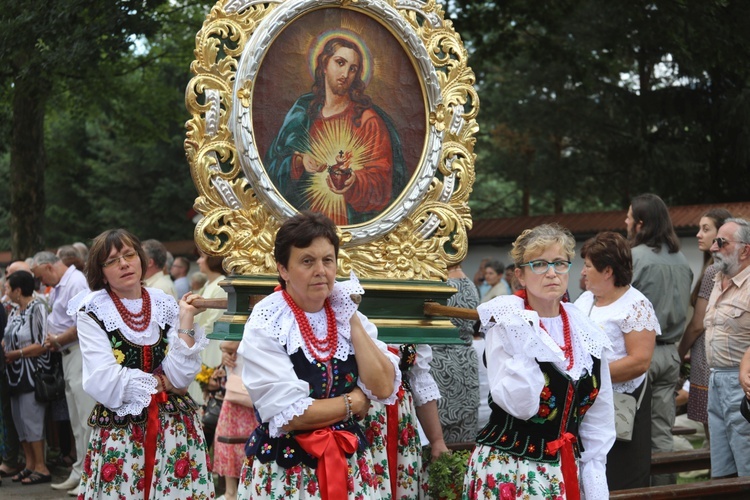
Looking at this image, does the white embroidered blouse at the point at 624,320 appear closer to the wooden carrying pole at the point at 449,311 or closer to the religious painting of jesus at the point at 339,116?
the wooden carrying pole at the point at 449,311

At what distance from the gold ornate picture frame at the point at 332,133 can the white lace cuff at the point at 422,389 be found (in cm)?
55

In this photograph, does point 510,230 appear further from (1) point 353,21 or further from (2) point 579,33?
(1) point 353,21

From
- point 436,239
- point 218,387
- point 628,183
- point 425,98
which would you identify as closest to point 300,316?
point 436,239

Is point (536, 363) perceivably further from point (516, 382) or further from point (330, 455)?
point (330, 455)

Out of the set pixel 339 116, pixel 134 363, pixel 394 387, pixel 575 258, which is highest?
pixel 339 116

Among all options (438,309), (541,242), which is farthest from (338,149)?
(541,242)

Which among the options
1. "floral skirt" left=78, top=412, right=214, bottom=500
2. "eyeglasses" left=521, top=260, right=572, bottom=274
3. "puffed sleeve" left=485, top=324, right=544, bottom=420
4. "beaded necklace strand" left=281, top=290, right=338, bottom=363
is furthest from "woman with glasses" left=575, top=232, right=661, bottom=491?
"floral skirt" left=78, top=412, right=214, bottom=500

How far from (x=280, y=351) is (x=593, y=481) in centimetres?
149

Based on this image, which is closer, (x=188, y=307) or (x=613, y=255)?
→ (x=188, y=307)

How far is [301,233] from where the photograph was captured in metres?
3.90

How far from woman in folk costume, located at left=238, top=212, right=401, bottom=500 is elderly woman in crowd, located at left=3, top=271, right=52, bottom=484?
630 centimetres

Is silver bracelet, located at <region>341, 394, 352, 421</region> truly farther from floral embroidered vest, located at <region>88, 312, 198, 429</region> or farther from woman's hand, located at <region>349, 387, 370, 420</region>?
floral embroidered vest, located at <region>88, 312, 198, 429</region>

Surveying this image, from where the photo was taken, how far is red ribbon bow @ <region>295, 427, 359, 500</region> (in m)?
3.77

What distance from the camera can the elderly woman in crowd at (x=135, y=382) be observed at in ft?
16.4
